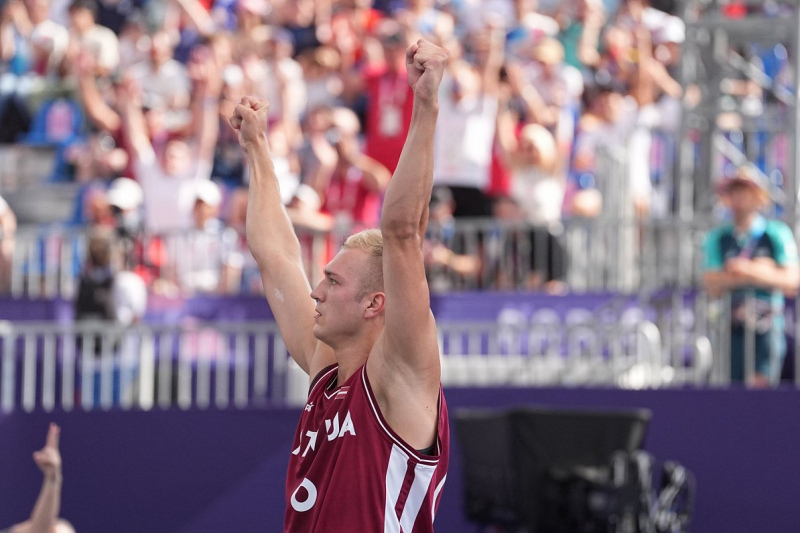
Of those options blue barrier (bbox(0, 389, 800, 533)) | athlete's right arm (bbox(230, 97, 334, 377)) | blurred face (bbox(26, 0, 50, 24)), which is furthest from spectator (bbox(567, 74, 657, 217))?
athlete's right arm (bbox(230, 97, 334, 377))

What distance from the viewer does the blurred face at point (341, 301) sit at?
435cm

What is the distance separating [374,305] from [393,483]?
537mm

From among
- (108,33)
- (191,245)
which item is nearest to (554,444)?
(191,245)

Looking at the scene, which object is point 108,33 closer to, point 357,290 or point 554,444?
point 554,444

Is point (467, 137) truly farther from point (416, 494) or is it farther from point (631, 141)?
point (416, 494)

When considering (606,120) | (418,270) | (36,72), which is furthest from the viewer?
(36,72)

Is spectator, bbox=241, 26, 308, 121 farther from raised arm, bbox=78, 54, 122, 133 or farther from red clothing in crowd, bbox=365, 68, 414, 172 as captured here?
raised arm, bbox=78, 54, 122, 133

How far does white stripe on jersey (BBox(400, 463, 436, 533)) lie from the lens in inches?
165

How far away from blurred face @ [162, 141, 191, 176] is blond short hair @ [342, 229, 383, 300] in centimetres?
763

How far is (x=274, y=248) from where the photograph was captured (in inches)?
198

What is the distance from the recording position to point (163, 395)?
9992 mm

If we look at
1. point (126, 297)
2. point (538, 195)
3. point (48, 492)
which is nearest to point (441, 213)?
point (538, 195)

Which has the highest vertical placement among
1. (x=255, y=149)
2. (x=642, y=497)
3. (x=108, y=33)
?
(x=108, y=33)

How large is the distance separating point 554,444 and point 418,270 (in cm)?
460
